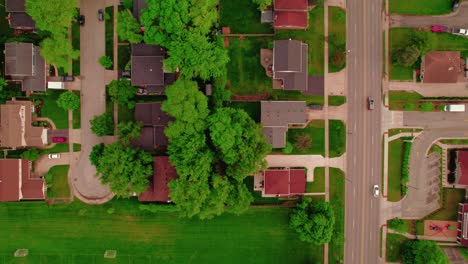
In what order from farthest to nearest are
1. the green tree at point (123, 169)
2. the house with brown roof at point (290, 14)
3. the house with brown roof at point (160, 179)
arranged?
1. the house with brown roof at point (160, 179)
2. the house with brown roof at point (290, 14)
3. the green tree at point (123, 169)

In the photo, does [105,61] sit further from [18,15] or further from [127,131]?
[18,15]

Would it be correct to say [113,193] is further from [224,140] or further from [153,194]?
[224,140]

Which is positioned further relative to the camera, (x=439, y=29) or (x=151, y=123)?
(x=439, y=29)

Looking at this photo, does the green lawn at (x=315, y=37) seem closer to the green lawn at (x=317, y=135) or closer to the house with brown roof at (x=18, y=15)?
the green lawn at (x=317, y=135)

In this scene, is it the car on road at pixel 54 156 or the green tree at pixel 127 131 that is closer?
the green tree at pixel 127 131

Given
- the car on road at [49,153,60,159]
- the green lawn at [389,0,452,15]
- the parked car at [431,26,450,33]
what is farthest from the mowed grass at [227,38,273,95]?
the car on road at [49,153,60,159]

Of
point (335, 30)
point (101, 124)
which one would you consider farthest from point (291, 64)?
point (101, 124)

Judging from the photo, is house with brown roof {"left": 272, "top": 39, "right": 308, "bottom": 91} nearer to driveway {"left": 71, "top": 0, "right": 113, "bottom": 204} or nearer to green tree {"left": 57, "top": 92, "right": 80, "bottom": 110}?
driveway {"left": 71, "top": 0, "right": 113, "bottom": 204}

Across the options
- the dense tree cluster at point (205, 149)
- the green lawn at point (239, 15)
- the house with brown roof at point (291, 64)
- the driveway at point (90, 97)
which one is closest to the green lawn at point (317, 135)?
the house with brown roof at point (291, 64)
